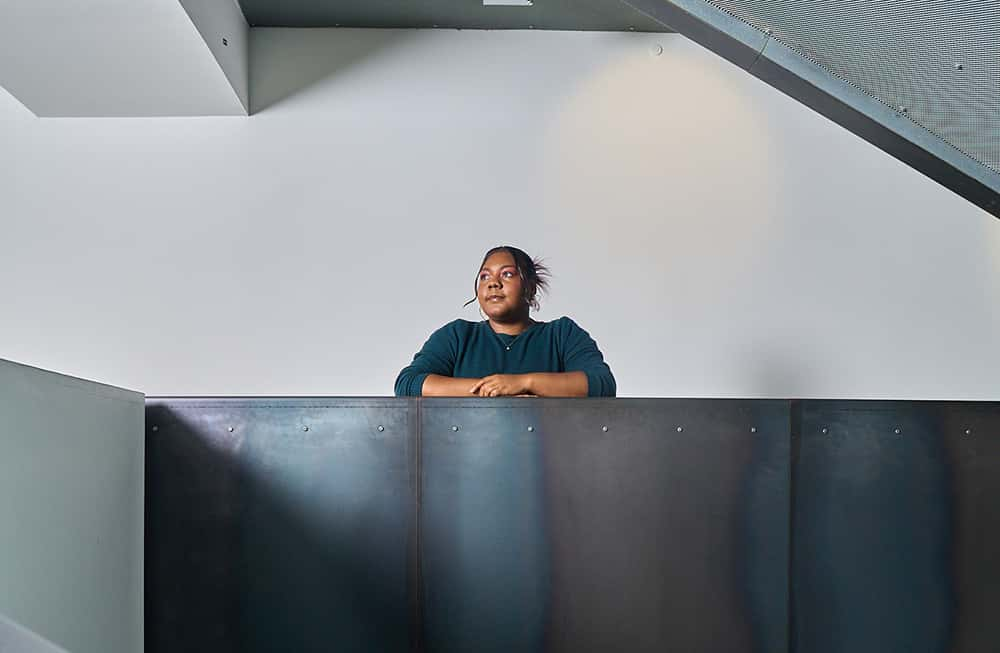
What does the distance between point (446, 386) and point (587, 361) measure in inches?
16.5

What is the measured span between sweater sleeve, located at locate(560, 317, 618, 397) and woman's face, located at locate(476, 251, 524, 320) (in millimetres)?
140

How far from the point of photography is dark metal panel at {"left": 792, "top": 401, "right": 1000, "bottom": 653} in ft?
7.41

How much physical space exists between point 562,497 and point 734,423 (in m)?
0.37

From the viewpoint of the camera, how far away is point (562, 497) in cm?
227

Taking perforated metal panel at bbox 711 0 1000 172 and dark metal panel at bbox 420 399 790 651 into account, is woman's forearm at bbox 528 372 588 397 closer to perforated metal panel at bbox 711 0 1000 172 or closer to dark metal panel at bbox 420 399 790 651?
dark metal panel at bbox 420 399 790 651

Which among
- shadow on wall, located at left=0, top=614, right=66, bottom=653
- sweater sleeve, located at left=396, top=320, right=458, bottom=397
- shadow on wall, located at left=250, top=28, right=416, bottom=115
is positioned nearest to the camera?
shadow on wall, located at left=0, top=614, right=66, bottom=653

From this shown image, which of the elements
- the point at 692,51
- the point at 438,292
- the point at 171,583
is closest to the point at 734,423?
the point at 171,583

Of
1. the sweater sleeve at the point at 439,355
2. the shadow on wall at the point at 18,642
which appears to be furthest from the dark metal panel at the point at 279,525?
the shadow on wall at the point at 18,642

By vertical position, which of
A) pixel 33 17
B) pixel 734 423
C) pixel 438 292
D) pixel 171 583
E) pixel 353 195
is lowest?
pixel 171 583

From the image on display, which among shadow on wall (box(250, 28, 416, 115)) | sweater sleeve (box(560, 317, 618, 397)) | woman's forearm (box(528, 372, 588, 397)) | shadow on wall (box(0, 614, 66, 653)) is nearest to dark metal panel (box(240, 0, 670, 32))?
shadow on wall (box(250, 28, 416, 115))

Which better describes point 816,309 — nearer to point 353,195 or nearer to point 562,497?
point 353,195

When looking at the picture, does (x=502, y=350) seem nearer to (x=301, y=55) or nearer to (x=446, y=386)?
(x=446, y=386)

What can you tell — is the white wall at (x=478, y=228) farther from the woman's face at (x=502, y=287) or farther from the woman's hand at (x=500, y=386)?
the woman's hand at (x=500, y=386)

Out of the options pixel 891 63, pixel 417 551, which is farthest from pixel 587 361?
pixel 891 63
